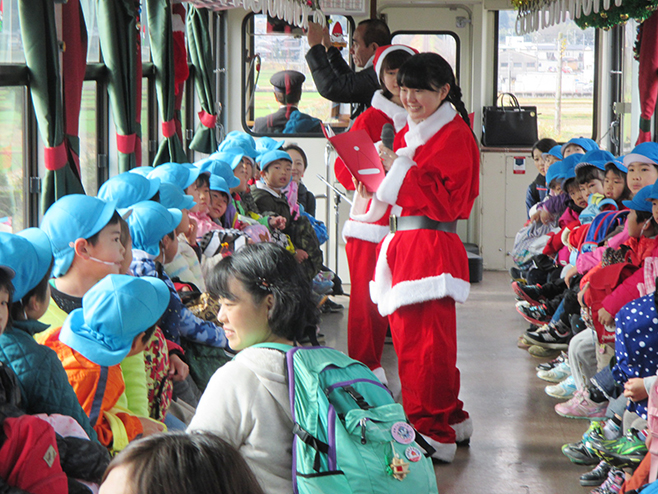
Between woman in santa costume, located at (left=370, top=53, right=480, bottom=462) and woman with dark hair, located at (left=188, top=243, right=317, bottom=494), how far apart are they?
1503 mm

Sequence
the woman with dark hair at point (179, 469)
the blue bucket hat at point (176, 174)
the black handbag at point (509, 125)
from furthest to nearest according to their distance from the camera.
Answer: the black handbag at point (509, 125), the blue bucket hat at point (176, 174), the woman with dark hair at point (179, 469)

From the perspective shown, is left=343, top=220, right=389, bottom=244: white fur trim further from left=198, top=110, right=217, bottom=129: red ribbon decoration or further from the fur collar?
left=198, top=110, right=217, bottom=129: red ribbon decoration

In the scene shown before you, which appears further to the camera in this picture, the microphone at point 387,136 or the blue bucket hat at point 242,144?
the blue bucket hat at point 242,144

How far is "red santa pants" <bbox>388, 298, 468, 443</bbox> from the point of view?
333 centimetres

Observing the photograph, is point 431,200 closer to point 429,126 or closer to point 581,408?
point 429,126

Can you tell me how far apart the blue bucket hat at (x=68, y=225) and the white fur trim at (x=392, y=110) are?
6.08ft

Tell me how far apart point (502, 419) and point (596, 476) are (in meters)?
0.85

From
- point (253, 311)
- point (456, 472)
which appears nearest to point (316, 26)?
point (456, 472)

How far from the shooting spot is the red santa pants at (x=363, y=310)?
418cm

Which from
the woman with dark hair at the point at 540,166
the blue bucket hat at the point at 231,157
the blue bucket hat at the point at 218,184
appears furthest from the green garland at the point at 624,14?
the blue bucket hat at the point at 218,184

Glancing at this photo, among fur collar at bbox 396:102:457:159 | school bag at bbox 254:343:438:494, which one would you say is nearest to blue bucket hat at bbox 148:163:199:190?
fur collar at bbox 396:102:457:159

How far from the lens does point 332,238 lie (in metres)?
7.62

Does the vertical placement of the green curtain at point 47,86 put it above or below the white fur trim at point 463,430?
above

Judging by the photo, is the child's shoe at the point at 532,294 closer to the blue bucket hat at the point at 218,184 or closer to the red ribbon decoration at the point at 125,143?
the blue bucket hat at the point at 218,184
